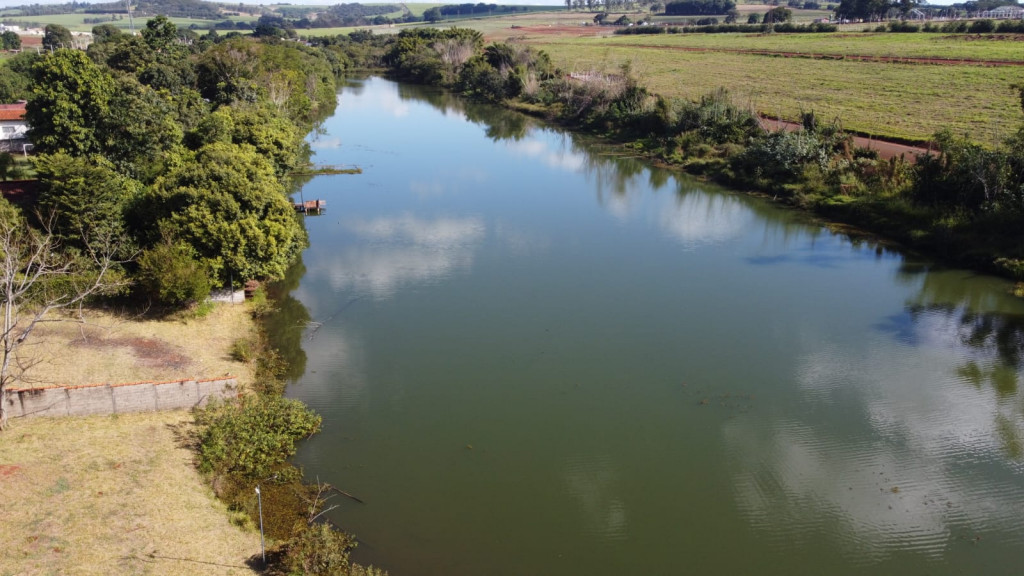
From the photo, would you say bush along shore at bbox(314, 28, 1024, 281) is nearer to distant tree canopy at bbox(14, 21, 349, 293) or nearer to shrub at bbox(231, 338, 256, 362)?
distant tree canopy at bbox(14, 21, 349, 293)

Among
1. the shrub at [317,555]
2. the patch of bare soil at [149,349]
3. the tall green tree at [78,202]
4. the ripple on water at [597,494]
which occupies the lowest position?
the ripple on water at [597,494]

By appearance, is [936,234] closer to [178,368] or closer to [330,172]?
[178,368]

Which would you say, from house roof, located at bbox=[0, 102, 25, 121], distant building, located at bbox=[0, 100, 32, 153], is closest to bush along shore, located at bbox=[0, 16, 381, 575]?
distant building, located at bbox=[0, 100, 32, 153]

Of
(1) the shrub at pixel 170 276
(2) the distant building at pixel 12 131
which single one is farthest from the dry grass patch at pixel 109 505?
(2) the distant building at pixel 12 131

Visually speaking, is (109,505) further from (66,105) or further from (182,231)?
(66,105)

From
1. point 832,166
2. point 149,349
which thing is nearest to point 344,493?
point 149,349

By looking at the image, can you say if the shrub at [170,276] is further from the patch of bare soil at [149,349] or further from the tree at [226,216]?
the patch of bare soil at [149,349]
